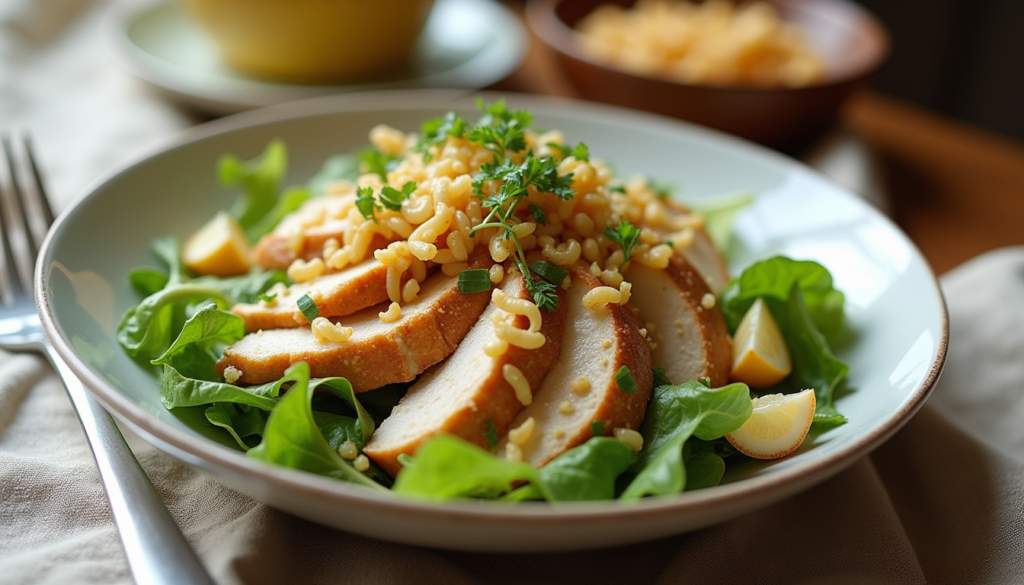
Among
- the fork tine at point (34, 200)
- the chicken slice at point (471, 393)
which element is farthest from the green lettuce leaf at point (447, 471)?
the fork tine at point (34, 200)

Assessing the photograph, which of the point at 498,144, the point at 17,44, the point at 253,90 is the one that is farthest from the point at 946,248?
the point at 17,44

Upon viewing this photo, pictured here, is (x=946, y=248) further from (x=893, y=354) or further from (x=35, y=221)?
(x=35, y=221)

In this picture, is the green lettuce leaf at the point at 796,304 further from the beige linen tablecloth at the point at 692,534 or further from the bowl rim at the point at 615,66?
the bowl rim at the point at 615,66

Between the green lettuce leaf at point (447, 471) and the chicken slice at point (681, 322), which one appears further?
the chicken slice at point (681, 322)

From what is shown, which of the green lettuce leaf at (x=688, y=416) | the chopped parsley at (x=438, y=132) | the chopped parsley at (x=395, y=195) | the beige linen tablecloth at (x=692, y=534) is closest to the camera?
the beige linen tablecloth at (x=692, y=534)

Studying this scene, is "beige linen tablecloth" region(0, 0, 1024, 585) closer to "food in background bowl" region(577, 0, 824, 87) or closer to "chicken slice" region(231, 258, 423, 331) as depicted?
"chicken slice" region(231, 258, 423, 331)

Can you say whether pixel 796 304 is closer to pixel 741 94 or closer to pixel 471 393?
pixel 471 393

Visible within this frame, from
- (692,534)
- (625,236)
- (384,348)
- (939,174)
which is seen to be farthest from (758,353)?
(939,174)
